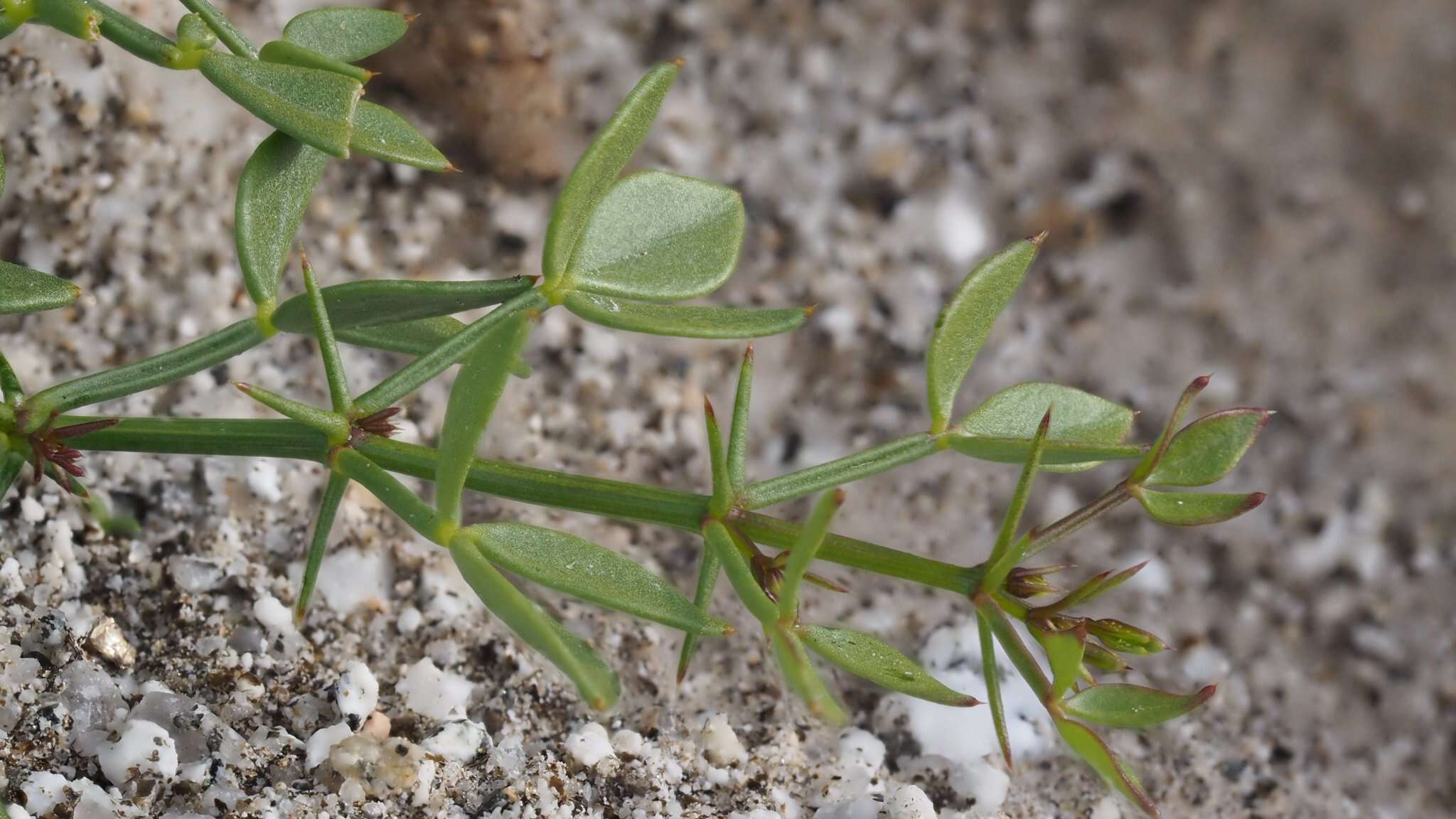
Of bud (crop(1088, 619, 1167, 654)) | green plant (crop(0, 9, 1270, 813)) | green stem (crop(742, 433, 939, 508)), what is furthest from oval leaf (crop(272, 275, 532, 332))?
bud (crop(1088, 619, 1167, 654))

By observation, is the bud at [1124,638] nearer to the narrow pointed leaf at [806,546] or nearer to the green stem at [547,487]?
the green stem at [547,487]

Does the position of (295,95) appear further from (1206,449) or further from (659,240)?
(1206,449)

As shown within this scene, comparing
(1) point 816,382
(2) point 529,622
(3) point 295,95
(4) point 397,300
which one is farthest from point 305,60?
(1) point 816,382

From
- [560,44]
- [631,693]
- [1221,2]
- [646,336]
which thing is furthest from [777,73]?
[631,693]

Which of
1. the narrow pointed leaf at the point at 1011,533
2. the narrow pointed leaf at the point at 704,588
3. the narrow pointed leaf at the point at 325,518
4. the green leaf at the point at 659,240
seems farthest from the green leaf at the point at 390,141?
the narrow pointed leaf at the point at 1011,533

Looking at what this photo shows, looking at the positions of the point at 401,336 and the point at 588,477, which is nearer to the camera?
the point at 588,477

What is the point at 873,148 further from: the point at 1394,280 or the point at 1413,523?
the point at 1413,523
